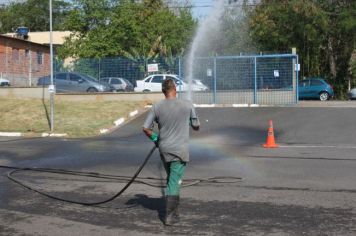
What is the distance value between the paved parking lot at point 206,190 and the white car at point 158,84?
30.7 ft

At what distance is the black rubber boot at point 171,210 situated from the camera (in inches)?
271

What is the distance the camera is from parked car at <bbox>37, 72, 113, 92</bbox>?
30.3 m

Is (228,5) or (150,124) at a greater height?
(228,5)

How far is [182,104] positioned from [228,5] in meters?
40.9

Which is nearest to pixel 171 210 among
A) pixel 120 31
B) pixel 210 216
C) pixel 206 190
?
pixel 210 216

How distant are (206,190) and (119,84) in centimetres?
2048

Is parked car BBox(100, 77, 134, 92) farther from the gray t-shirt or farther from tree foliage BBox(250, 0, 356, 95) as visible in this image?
the gray t-shirt

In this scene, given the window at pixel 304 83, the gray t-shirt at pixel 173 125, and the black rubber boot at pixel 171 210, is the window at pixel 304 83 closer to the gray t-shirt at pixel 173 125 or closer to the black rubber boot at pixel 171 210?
the gray t-shirt at pixel 173 125

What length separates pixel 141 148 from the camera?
15609mm

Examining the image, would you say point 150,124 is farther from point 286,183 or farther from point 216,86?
point 216,86

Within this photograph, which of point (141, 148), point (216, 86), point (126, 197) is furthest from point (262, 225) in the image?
point (216, 86)

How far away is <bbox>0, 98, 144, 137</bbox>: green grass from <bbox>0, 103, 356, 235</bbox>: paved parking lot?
2940 millimetres

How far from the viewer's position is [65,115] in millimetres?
23562

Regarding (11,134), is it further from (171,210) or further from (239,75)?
(171,210)
